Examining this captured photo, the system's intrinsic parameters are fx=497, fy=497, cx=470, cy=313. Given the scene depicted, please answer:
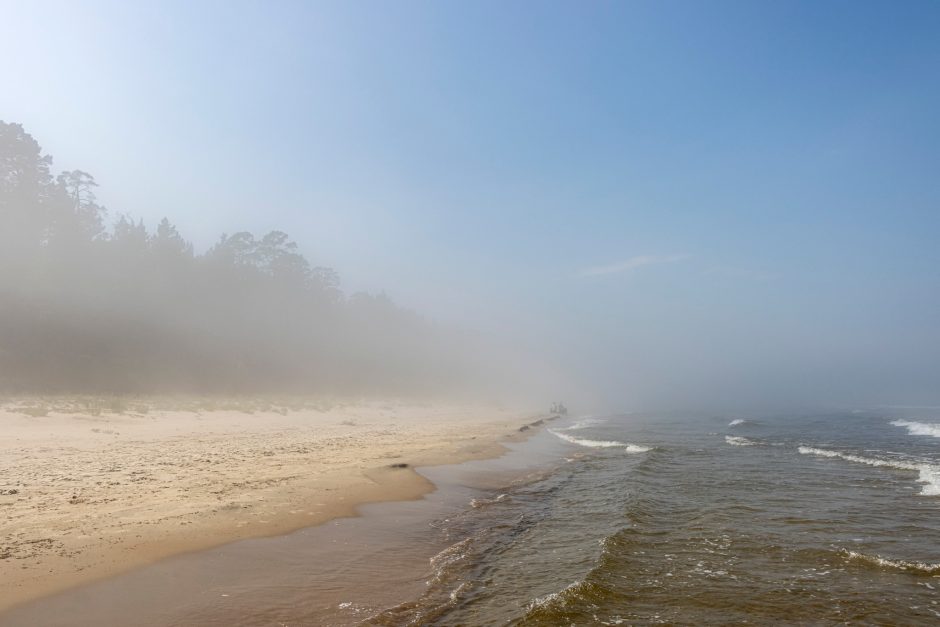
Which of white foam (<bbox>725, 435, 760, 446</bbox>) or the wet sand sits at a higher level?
the wet sand

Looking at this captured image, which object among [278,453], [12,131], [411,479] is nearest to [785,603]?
[411,479]

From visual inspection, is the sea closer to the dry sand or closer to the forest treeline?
the dry sand

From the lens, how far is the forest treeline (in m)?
36.3

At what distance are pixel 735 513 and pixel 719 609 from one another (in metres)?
6.82

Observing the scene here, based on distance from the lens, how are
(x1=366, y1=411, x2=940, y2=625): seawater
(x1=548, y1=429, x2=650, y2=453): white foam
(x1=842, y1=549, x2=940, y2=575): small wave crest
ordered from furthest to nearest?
(x1=548, y1=429, x2=650, y2=453): white foam < (x1=842, y1=549, x2=940, y2=575): small wave crest < (x1=366, y1=411, x2=940, y2=625): seawater

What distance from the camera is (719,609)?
7.43 m

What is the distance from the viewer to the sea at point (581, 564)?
7.08 meters

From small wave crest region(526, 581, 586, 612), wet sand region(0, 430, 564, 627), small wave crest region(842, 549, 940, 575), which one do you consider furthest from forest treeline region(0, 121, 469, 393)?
small wave crest region(842, 549, 940, 575)

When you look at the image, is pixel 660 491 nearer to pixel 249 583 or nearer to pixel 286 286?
pixel 249 583

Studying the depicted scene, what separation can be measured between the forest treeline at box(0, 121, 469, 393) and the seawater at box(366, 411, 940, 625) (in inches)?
1200

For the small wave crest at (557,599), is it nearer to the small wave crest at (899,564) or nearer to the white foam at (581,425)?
the small wave crest at (899,564)

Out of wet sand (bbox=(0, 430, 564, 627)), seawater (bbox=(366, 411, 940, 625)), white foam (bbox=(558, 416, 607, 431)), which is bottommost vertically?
white foam (bbox=(558, 416, 607, 431))

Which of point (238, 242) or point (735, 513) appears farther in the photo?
point (238, 242)

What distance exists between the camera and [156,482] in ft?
42.4
